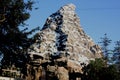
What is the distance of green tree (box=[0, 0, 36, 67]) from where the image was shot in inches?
1439

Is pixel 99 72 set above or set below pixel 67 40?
below

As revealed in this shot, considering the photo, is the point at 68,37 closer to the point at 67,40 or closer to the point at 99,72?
the point at 67,40

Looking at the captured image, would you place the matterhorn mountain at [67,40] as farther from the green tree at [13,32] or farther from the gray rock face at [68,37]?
the green tree at [13,32]

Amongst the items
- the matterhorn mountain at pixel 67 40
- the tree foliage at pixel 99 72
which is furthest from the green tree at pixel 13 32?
the matterhorn mountain at pixel 67 40

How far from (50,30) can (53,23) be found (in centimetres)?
277

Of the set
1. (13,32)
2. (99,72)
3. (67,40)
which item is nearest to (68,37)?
(67,40)

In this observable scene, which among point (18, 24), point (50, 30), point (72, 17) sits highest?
point (72, 17)

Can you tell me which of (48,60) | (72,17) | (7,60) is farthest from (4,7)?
(72,17)

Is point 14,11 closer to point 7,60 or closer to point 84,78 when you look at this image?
point 7,60

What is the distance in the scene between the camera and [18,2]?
37.8m

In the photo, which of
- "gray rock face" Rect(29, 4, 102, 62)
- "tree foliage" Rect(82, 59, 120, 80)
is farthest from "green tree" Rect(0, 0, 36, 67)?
"gray rock face" Rect(29, 4, 102, 62)

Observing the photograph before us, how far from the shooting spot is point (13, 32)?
3741 centimetres

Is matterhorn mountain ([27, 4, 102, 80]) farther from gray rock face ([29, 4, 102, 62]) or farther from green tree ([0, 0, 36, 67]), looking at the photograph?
green tree ([0, 0, 36, 67])

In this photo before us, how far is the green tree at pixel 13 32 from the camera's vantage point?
3656 cm
